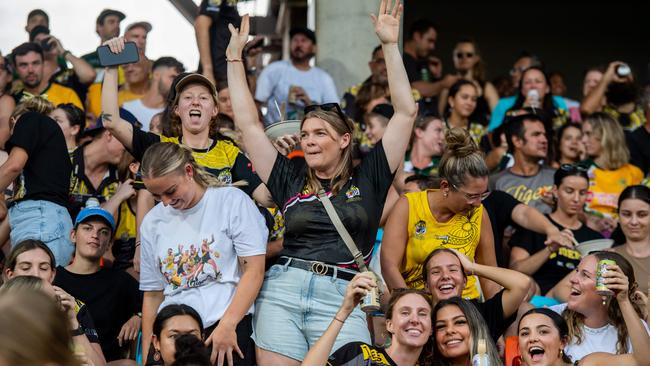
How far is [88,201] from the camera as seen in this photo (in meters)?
7.95

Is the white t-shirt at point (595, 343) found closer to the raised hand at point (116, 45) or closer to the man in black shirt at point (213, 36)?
the raised hand at point (116, 45)

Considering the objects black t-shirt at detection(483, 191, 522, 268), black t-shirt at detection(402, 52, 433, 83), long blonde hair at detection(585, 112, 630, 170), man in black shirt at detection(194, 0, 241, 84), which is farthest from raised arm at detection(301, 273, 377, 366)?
black t-shirt at detection(402, 52, 433, 83)

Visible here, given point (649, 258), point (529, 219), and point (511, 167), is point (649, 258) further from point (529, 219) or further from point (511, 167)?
point (511, 167)

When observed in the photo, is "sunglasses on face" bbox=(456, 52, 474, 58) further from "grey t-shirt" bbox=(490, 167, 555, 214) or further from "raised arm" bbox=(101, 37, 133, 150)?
"raised arm" bbox=(101, 37, 133, 150)

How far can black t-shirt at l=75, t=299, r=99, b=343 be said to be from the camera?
6582 mm

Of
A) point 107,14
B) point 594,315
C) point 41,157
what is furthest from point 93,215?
point 107,14

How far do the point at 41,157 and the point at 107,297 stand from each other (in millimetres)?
1181

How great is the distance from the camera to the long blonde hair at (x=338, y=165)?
591 centimetres

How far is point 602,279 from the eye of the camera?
6.25m

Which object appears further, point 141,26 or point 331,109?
point 141,26

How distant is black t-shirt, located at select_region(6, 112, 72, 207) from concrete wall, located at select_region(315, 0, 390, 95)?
4504mm

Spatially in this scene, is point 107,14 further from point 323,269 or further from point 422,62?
point 323,269

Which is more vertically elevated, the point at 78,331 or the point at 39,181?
the point at 39,181

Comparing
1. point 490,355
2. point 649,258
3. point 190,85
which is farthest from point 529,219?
point 190,85
